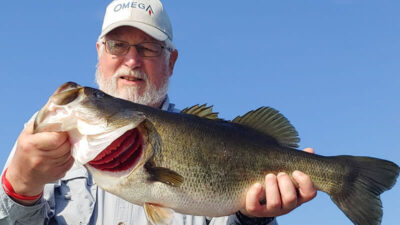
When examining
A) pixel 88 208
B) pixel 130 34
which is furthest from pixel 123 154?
pixel 130 34

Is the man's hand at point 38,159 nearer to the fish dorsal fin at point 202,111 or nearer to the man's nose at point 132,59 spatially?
the fish dorsal fin at point 202,111

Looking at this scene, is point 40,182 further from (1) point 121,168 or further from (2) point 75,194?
(2) point 75,194

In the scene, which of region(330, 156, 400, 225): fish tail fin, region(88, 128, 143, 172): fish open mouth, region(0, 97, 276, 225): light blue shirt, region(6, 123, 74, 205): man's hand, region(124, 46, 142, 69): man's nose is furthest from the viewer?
region(124, 46, 142, 69): man's nose

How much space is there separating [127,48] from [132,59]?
231 mm

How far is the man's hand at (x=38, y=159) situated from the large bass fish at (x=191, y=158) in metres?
0.08

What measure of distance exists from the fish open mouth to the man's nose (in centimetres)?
235

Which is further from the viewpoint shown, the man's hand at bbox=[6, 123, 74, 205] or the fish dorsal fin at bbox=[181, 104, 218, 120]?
the fish dorsal fin at bbox=[181, 104, 218, 120]

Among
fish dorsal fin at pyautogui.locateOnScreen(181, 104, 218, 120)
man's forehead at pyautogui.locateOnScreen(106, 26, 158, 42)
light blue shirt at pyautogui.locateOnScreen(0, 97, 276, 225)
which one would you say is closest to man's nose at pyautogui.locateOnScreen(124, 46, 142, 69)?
man's forehead at pyautogui.locateOnScreen(106, 26, 158, 42)

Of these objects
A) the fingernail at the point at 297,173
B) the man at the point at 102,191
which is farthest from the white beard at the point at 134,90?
the fingernail at the point at 297,173

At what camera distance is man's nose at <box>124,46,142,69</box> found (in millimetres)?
6008

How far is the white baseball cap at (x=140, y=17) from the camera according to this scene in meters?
6.21

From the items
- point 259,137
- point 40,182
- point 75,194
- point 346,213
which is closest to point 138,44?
point 75,194

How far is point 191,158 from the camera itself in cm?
396

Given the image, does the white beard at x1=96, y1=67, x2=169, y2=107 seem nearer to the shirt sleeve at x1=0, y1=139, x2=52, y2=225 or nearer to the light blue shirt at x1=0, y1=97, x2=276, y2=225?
the light blue shirt at x1=0, y1=97, x2=276, y2=225
